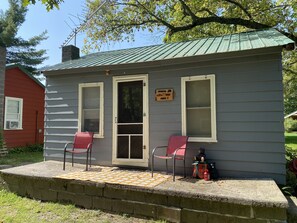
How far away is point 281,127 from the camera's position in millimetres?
4215

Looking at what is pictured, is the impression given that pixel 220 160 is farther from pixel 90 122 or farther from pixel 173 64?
pixel 90 122

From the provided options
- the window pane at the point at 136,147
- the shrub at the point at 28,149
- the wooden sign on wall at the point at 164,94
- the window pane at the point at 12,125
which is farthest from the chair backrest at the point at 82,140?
the window pane at the point at 12,125

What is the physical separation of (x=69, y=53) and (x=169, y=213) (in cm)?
592

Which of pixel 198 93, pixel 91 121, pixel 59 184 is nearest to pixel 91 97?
pixel 91 121

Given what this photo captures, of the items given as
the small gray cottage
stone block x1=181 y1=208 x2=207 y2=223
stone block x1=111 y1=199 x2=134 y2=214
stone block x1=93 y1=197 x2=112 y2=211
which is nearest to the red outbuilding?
the small gray cottage

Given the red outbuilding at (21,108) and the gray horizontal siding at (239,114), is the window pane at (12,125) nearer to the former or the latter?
the red outbuilding at (21,108)

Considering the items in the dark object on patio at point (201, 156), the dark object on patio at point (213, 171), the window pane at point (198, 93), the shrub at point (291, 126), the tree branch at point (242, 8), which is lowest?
the dark object on patio at point (213, 171)

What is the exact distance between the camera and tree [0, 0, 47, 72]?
2105 cm

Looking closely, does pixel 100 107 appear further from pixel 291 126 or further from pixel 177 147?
pixel 291 126

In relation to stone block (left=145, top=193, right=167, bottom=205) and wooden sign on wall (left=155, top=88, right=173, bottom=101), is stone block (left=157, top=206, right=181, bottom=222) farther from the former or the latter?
wooden sign on wall (left=155, top=88, right=173, bottom=101)

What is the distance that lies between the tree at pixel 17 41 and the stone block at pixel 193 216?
74.9 ft

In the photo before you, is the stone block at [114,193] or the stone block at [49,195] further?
the stone block at [49,195]

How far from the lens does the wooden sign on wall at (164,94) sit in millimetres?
5117

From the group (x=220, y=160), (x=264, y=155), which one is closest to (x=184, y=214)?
(x=220, y=160)
